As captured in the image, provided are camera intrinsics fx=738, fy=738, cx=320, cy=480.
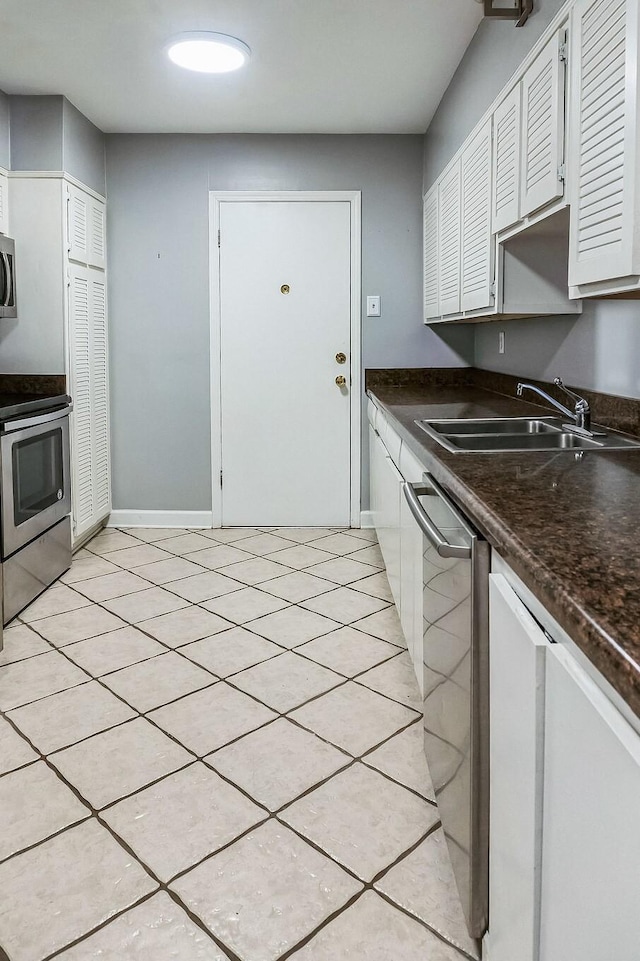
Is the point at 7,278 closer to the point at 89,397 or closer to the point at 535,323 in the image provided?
the point at 89,397

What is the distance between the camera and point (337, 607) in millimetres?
3197

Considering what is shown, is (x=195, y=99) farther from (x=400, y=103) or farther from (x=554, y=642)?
(x=554, y=642)

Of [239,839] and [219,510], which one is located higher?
[219,510]

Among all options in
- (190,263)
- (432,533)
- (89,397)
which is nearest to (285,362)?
(190,263)

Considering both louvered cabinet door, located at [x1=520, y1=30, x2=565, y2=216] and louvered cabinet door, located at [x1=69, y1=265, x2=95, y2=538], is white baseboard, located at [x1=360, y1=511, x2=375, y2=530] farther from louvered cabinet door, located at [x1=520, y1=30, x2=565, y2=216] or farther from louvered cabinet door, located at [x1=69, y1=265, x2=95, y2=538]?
louvered cabinet door, located at [x1=520, y1=30, x2=565, y2=216]

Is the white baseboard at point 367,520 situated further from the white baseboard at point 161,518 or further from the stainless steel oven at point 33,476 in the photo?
the stainless steel oven at point 33,476

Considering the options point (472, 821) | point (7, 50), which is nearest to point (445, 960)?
point (472, 821)

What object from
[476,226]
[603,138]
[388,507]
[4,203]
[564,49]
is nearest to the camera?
[603,138]

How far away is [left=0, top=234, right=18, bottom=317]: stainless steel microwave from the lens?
3.38m

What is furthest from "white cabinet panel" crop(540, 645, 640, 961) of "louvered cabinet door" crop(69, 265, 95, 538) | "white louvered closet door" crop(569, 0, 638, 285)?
"louvered cabinet door" crop(69, 265, 95, 538)

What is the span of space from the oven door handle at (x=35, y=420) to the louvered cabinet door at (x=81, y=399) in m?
0.28

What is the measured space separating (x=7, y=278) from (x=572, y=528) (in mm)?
3115

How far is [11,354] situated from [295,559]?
5.95 feet

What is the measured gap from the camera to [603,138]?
1538mm
